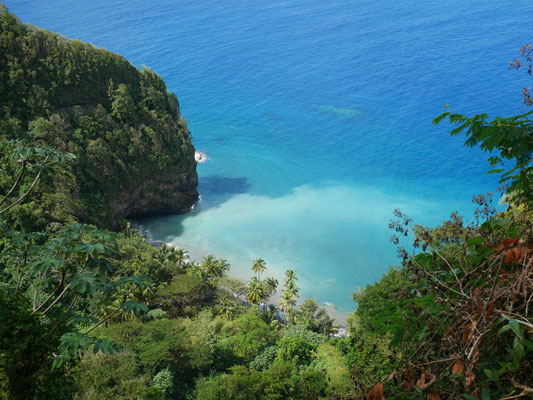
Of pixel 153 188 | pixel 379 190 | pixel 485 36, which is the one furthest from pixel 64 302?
pixel 485 36

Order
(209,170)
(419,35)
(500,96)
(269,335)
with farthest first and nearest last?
(419,35) < (500,96) < (209,170) < (269,335)

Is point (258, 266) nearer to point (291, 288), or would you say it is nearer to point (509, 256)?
point (291, 288)

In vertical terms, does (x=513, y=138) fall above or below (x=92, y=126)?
below

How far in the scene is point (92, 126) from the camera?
1511 inches

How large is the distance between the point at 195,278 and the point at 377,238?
21.1 meters

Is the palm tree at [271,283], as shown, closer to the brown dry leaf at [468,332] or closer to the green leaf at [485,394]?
the brown dry leaf at [468,332]

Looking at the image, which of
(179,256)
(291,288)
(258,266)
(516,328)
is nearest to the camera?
(516,328)

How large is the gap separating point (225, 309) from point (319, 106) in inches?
1815

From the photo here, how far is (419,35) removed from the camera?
280 ft

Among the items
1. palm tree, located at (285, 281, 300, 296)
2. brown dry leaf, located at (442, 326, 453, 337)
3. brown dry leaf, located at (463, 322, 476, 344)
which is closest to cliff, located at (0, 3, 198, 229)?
palm tree, located at (285, 281, 300, 296)

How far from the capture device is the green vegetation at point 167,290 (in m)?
3.21

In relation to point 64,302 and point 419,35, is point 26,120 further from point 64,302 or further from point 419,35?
point 419,35

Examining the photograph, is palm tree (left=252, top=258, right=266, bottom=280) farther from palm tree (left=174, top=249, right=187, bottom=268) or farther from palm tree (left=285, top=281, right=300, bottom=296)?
palm tree (left=174, top=249, right=187, bottom=268)

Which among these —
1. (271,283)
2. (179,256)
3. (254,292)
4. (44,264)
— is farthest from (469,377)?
(179,256)
